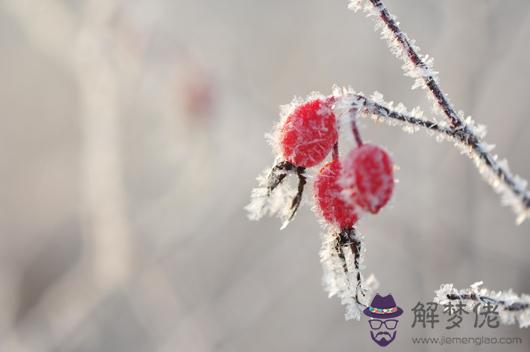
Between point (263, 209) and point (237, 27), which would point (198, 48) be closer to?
point (237, 27)

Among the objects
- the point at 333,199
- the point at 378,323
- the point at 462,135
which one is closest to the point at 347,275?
the point at 333,199

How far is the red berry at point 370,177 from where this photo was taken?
1.39 meters

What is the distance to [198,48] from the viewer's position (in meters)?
6.92

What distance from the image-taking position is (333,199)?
150 centimetres

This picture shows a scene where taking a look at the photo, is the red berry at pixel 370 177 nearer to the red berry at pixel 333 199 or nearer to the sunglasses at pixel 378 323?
the red berry at pixel 333 199

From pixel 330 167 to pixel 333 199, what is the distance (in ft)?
0.38

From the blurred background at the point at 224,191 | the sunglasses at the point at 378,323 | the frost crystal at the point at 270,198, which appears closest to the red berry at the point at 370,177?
the frost crystal at the point at 270,198

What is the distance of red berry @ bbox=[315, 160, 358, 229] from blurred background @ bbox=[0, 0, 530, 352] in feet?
9.25

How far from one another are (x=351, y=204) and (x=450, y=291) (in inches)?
15.5

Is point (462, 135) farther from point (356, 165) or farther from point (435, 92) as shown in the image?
point (356, 165)

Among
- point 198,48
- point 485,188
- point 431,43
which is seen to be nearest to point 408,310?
point 485,188

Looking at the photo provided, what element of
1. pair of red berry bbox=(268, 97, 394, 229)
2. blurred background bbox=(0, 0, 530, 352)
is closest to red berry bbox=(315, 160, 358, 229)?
pair of red berry bbox=(268, 97, 394, 229)

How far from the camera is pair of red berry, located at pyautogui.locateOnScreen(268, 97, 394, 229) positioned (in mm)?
1396

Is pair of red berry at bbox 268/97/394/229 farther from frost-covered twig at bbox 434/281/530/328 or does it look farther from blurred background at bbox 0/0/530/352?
blurred background at bbox 0/0/530/352
